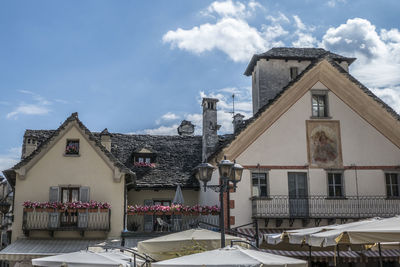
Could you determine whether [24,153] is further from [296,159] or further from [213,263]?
[213,263]

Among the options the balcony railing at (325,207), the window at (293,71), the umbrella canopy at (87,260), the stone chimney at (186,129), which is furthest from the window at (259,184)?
the stone chimney at (186,129)

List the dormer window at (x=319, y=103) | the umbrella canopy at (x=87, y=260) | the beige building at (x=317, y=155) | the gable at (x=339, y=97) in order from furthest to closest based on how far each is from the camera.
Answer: the dormer window at (x=319, y=103)
the gable at (x=339, y=97)
the beige building at (x=317, y=155)
the umbrella canopy at (x=87, y=260)

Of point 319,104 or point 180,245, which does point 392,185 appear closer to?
point 319,104

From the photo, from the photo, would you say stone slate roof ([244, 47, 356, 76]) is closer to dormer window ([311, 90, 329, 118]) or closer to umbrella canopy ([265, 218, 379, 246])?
dormer window ([311, 90, 329, 118])

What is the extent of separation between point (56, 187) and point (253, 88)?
1521 cm

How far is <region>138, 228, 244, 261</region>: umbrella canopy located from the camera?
608 inches

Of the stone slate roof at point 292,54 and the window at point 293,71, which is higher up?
the stone slate roof at point 292,54

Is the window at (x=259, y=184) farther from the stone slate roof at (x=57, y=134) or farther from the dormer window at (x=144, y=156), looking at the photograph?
the dormer window at (x=144, y=156)

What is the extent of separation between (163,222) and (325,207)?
25.5 ft

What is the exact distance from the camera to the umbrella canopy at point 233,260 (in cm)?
1050

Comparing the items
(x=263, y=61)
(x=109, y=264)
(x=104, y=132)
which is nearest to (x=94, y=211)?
(x=104, y=132)

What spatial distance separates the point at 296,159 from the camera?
2411 cm

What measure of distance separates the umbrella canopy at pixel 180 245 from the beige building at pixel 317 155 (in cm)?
742

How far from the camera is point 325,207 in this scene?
76.9 feet
